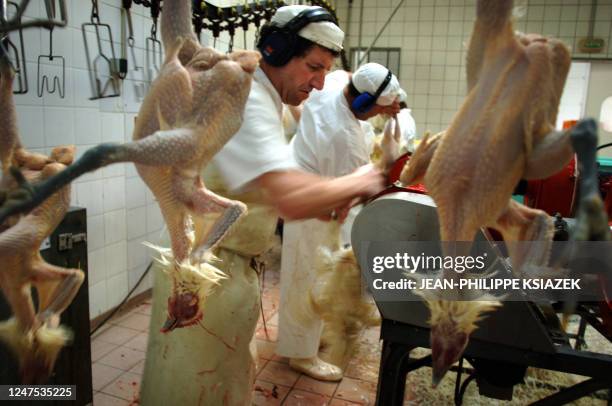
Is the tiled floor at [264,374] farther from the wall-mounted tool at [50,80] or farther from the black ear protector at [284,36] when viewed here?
the black ear protector at [284,36]

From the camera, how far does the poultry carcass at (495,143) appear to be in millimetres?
788

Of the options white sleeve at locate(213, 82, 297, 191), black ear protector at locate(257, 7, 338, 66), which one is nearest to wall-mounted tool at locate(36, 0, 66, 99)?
black ear protector at locate(257, 7, 338, 66)

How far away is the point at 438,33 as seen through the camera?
594 centimetres

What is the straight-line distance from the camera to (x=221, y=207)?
0.98 metres

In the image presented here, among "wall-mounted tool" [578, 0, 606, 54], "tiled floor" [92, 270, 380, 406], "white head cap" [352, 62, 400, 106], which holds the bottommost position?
"tiled floor" [92, 270, 380, 406]

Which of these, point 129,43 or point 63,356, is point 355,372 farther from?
point 129,43

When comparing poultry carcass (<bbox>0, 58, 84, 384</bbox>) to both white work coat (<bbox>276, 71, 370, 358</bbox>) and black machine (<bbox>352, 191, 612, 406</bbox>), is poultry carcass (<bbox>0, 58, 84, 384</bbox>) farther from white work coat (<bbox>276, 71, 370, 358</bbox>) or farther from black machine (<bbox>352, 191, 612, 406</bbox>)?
white work coat (<bbox>276, 71, 370, 358</bbox>)

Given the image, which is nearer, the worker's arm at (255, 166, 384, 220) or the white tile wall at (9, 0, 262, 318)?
the worker's arm at (255, 166, 384, 220)

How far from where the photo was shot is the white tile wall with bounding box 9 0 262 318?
251 cm

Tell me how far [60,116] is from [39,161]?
2012mm

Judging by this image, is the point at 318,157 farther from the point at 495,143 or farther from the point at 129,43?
the point at 495,143

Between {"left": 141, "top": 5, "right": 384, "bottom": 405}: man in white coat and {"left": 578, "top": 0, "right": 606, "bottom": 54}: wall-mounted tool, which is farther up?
{"left": 578, "top": 0, "right": 606, "bottom": 54}: wall-mounted tool

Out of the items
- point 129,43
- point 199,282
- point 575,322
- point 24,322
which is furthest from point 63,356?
point 575,322

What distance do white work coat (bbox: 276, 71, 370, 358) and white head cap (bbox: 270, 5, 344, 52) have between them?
3.95ft
